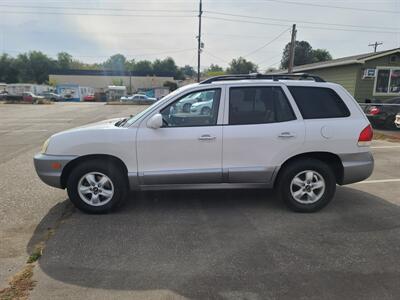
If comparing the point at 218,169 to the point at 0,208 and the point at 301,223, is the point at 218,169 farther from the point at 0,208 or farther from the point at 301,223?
the point at 0,208

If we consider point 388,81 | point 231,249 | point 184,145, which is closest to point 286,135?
point 184,145

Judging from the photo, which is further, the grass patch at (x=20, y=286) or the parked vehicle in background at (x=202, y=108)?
the parked vehicle in background at (x=202, y=108)

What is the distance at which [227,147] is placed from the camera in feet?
14.8

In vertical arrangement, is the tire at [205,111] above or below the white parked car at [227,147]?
above

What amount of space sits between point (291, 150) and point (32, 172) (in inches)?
207

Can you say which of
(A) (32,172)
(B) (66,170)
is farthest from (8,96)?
(B) (66,170)

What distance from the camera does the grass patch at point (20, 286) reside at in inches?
112

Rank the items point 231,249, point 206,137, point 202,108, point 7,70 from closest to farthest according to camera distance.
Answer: point 231,249, point 206,137, point 202,108, point 7,70

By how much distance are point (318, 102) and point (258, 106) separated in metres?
0.87

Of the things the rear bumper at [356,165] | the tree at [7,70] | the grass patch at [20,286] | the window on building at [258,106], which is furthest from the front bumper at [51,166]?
the tree at [7,70]

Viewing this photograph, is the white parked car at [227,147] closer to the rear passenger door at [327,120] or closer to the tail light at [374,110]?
the rear passenger door at [327,120]

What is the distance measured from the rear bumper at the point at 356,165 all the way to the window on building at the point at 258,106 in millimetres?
993

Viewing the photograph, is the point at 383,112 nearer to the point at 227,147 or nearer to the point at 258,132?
the point at 258,132

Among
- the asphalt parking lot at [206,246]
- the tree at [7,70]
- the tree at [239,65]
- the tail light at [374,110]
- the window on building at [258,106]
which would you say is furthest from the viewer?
the tree at [7,70]
